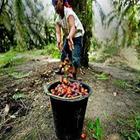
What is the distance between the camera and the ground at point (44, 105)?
13.2 ft

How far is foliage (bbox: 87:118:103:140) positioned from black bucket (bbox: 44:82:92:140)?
0.21 metres

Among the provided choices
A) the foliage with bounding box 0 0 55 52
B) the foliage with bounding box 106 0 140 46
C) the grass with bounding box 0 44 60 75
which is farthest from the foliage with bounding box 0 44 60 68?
the foliage with bounding box 106 0 140 46

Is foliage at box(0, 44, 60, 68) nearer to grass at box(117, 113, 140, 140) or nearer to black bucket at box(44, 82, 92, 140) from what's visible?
grass at box(117, 113, 140, 140)

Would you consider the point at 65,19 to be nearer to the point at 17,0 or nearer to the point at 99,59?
the point at 17,0

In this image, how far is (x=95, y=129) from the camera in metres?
3.91

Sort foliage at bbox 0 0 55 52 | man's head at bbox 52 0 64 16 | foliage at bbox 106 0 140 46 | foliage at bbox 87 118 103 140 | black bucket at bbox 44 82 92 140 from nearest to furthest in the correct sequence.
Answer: black bucket at bbox 44 82 92 140 < foliage at bbox 87 118 103 140 < man's head at bbox 52 0 64 16 < foliage at bbox 106 0 140 46 < foliage at bbox 0 0 55 52

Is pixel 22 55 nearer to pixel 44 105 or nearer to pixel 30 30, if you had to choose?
pixel 30 30

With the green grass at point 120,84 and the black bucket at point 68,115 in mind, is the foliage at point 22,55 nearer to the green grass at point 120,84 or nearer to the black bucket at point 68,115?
the green grass at point 120,84

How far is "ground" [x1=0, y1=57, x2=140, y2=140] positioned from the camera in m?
4.02

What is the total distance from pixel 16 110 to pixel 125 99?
1.77m

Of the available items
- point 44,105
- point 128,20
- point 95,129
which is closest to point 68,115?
point 95,129

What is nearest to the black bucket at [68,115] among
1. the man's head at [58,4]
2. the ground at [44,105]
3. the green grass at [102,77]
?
the ground at [44,105]

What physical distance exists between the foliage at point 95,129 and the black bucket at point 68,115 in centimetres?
21

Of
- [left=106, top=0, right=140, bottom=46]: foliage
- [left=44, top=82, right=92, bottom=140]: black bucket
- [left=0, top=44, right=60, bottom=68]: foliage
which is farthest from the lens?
[left=0, top=44, right=60, bottom=68]: foliage
